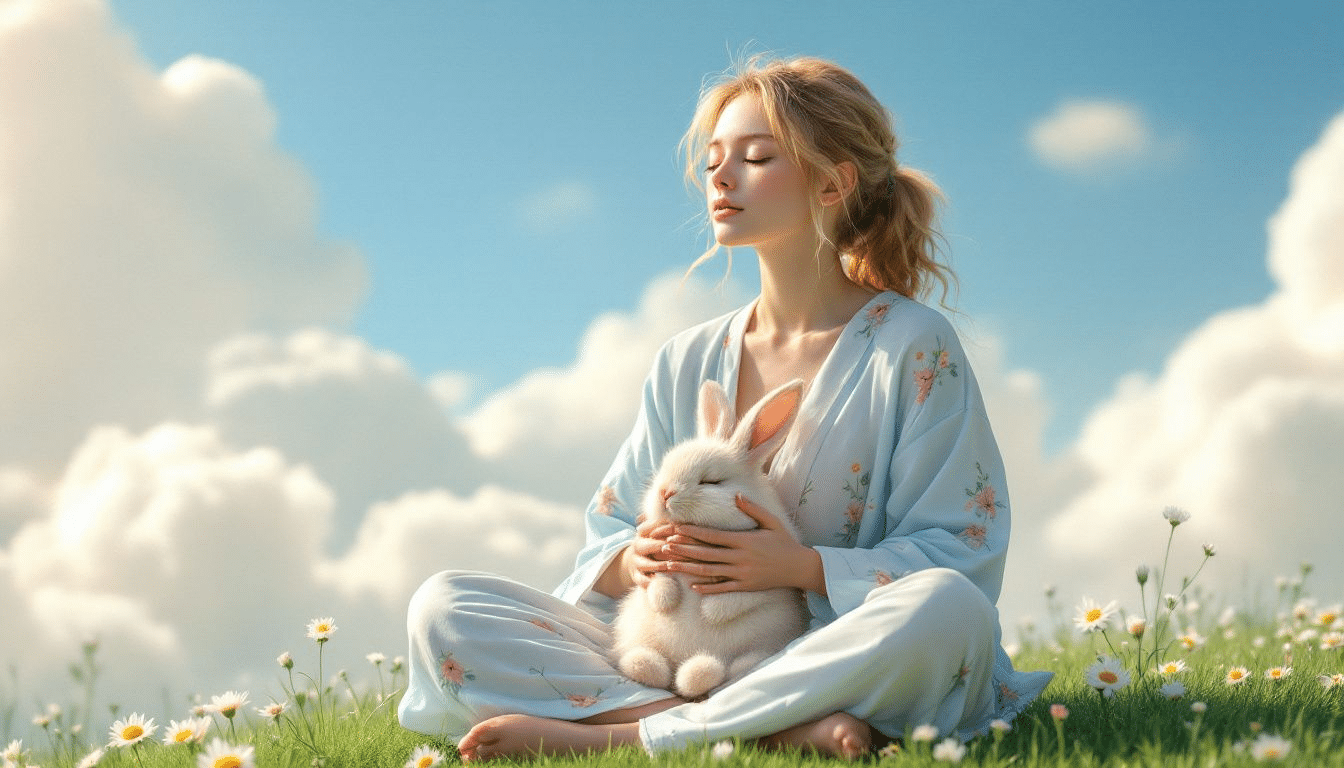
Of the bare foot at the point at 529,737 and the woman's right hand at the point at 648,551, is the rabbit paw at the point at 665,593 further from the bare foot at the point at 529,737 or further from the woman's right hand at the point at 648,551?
the bare foot at the point at 529,737

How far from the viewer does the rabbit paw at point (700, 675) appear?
12.3 feet

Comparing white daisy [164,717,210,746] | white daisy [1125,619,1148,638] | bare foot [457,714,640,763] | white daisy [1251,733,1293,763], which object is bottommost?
white daisy [1251,733,1293,763]

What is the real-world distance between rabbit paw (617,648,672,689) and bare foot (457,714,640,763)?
172 millimetres

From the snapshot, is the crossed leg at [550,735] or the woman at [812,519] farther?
the crossed leg at [550,735]

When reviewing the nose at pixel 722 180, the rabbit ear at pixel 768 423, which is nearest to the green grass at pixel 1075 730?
the rabbit ear at pixel 768 423

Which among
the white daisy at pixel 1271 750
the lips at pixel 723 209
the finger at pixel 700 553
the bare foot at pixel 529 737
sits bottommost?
the white daisy at pixel 1271 750

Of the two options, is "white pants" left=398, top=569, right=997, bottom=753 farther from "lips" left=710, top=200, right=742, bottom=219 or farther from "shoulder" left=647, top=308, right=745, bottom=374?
"lips" left=710, top=200, right=742, bottom=219

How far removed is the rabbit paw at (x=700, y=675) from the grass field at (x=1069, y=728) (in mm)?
322

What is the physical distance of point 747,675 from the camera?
12.1 feet

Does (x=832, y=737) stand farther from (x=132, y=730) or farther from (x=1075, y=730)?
(x=132, y=730)

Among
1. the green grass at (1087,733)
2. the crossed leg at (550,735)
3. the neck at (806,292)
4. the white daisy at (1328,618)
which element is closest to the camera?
the green grass at (1087,733)

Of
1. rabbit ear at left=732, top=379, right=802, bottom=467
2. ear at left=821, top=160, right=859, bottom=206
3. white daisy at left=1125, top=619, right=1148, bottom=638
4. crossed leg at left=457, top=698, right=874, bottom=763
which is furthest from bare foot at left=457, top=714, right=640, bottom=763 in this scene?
ear at left=821, top=160, right=859, bottom=206

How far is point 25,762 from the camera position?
179 inches

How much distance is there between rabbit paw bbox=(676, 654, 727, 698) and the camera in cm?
376
